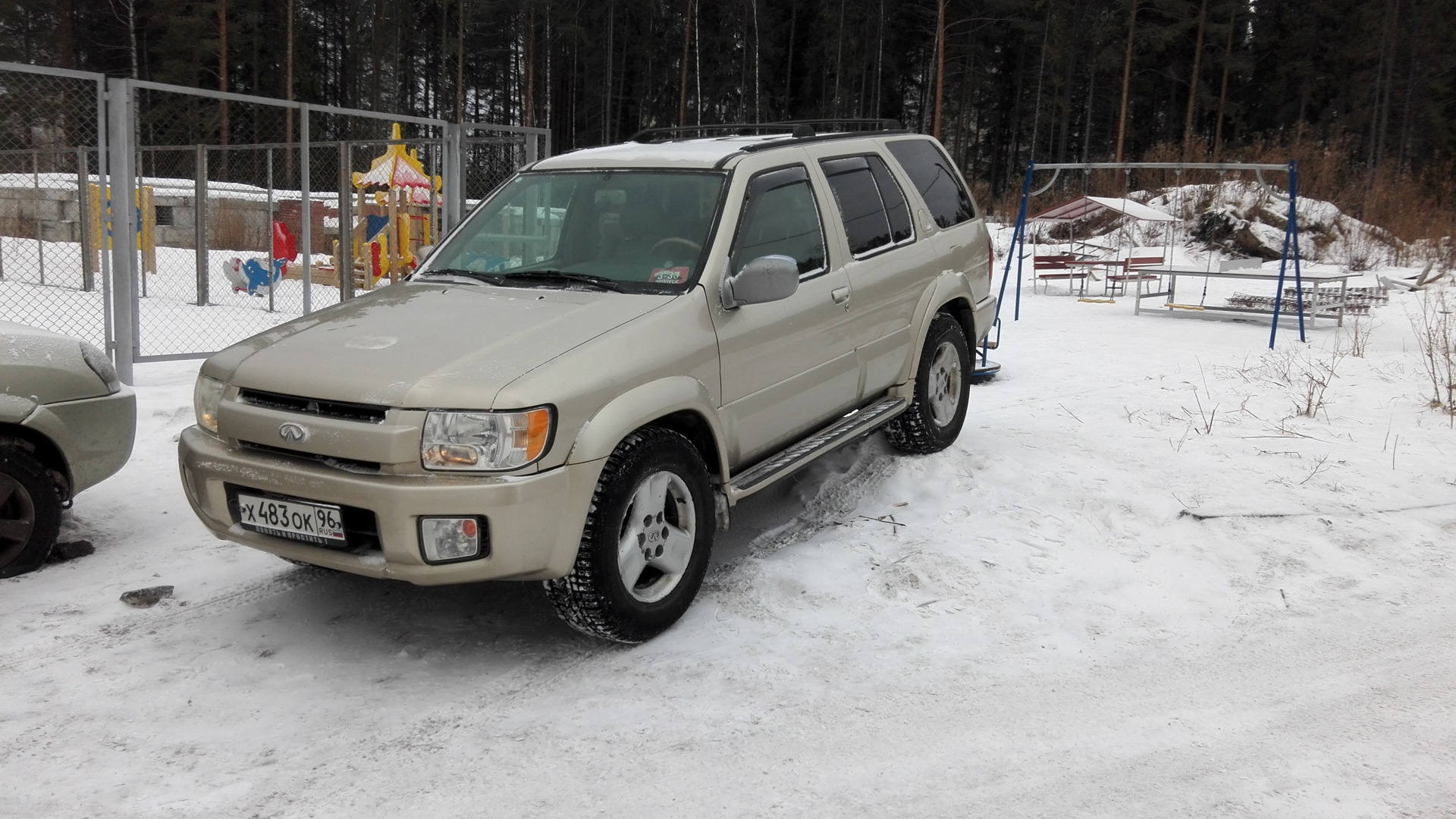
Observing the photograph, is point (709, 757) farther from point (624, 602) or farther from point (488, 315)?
point (488, 315)

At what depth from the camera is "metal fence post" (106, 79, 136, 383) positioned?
8.52 metres

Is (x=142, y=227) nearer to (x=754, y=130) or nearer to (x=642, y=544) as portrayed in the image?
(x=754, y=130)

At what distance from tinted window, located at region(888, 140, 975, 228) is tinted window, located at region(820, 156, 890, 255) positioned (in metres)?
0.56

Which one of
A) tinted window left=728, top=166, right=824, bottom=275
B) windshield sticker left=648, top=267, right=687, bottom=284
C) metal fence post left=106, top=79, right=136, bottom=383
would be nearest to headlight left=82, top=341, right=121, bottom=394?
windshield sticker left=648, top=267, right=687, bottom=284

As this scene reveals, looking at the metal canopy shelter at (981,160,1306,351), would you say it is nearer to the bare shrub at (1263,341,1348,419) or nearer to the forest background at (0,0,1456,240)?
the bare shrub at (1263,341,1348,419)

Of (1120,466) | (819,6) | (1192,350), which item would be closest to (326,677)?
(1120,466)

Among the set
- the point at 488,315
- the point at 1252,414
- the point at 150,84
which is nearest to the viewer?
the point at 488,315

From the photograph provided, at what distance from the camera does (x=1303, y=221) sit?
2131 cm

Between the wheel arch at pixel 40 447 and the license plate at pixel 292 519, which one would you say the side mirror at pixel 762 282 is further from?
the wheel arch at pixel 40 447

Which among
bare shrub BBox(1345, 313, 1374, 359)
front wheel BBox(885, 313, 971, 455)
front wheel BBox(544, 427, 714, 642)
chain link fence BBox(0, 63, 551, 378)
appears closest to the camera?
front wheel BBox(544, 427, 714, 642)

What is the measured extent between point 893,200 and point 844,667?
120 inches

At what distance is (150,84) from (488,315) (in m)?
5.99

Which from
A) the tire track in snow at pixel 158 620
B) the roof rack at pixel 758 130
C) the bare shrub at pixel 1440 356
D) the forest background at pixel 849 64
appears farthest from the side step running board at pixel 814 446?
the forest background at pixel 849 64

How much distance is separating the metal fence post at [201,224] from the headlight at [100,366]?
27.5 feet
